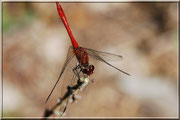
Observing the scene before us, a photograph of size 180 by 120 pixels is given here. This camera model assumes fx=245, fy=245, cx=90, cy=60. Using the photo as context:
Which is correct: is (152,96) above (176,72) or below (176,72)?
below

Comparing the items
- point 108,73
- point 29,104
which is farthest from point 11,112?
point 108,73

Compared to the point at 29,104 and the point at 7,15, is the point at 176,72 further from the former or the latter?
the point at 7,15

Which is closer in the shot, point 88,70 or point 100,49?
point 88,70

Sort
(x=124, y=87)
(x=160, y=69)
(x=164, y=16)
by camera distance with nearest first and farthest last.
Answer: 1. (x=124, y=87)
2. (x=160, y=69)
3. (x=164, y=16)

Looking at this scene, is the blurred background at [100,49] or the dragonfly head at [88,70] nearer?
the dragonfly head at [88,70]

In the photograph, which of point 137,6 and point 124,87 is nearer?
point 124,87

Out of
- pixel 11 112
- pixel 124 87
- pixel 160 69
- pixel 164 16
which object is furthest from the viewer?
pixel 164 16

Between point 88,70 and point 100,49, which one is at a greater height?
point 100,49

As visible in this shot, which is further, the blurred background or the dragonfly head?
the blurred background
